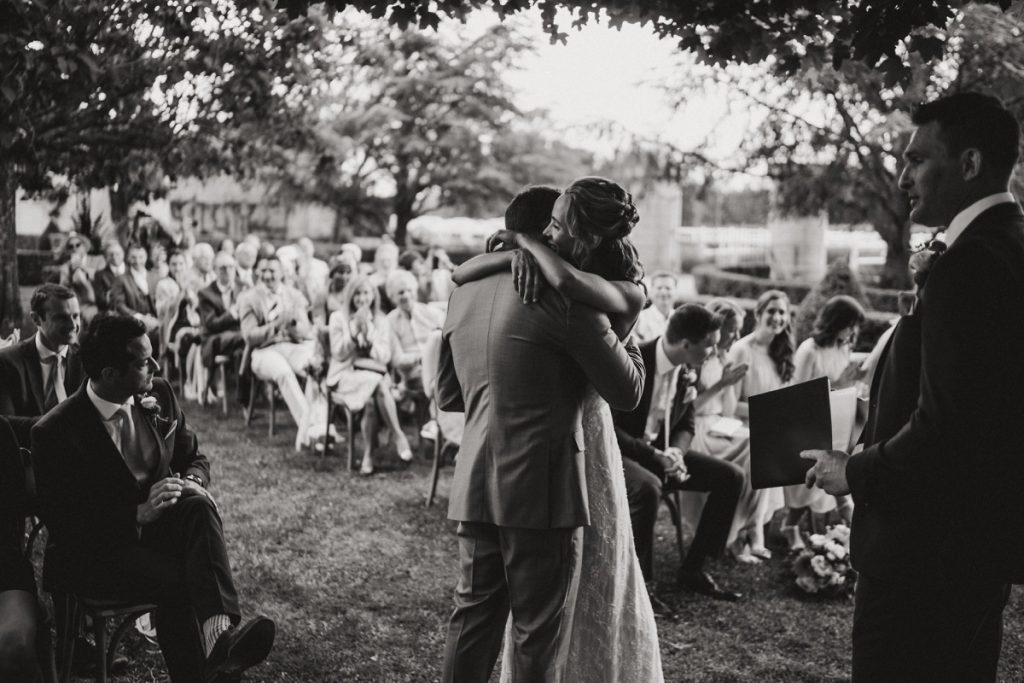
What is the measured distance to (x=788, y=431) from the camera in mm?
2928

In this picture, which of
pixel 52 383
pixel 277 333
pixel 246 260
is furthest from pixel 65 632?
pixel 246 260

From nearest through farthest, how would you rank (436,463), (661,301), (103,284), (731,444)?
(731,444) < (436,463) < (661,301) < (103,284)

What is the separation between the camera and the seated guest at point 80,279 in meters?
9.68

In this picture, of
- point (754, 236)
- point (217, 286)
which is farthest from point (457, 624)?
point (754, 236)

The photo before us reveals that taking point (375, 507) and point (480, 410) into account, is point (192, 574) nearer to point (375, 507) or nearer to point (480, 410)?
point (480, 410)

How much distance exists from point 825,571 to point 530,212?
327 centimetres

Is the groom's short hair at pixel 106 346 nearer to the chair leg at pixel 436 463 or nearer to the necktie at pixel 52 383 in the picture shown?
the necktie at pixel 52 383

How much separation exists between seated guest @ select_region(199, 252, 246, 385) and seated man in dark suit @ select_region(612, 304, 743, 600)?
18.2ft

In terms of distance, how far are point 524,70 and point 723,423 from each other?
16872 mm

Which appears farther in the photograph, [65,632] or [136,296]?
[136,296]

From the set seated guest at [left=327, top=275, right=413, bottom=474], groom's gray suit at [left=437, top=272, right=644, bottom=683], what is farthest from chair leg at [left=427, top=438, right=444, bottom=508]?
groom's gray suit at [left=437, top=272, right=644, bottom=683]

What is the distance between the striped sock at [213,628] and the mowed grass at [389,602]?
0.78 metres

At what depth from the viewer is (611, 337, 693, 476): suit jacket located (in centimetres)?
502

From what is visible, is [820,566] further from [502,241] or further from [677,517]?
[502,241]
